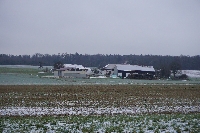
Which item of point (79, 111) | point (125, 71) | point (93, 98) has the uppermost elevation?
point (125, 71)

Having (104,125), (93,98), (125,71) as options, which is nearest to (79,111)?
(104,125)

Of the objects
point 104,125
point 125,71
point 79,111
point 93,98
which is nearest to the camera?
point 104,125

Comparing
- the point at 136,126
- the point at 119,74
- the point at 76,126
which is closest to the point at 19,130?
the point at 76,126

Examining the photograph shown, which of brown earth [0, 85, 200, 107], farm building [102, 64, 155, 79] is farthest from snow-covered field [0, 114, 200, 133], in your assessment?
farm building [102, 64, 155, 79]

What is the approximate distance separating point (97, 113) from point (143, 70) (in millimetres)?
75604

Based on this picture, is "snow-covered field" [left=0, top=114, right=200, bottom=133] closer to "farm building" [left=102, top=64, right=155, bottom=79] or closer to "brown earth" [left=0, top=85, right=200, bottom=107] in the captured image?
"brown earth" [left=0, top=85, right=200, bottom=107]

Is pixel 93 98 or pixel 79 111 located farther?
pixel 93 98

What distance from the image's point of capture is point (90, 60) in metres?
193

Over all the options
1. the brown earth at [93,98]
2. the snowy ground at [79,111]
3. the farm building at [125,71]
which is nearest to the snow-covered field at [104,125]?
the snowy ground at [79,111]

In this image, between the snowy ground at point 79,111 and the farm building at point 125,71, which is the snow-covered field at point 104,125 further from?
the farm building at point 125,71

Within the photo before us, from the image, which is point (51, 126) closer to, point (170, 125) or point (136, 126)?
point (136, 126)

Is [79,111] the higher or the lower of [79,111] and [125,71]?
the lower

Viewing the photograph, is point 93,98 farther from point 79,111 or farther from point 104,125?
point 104,125

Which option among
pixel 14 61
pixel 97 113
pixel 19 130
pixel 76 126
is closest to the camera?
pixel 19 130
